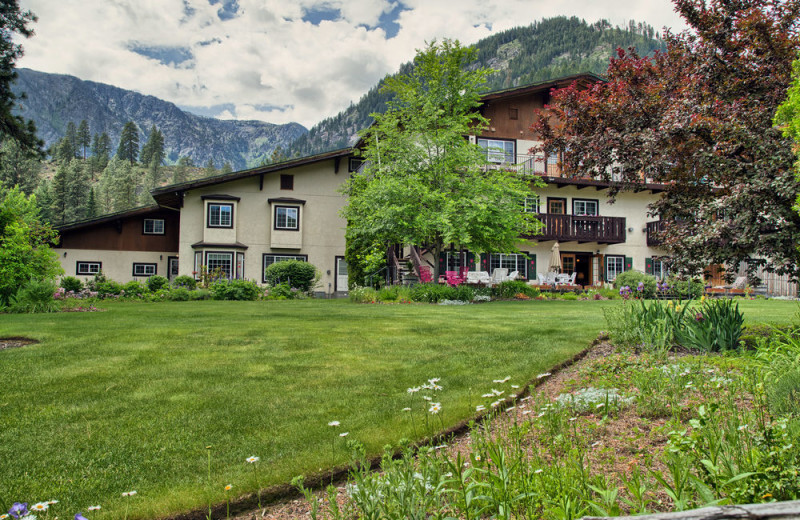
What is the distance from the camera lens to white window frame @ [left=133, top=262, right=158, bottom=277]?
28.3 m

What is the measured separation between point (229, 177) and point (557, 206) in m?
18.5

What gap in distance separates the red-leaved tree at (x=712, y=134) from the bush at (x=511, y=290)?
1197 centimetres

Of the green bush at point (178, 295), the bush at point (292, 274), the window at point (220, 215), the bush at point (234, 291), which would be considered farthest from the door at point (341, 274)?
the green bush at point (178, 295)

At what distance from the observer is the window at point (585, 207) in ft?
90.5

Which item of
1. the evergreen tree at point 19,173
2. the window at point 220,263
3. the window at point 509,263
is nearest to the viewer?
the window at point 220,263

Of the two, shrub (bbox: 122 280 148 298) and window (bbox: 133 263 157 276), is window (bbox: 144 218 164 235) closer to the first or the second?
window (bbox: 133 263 157 276)

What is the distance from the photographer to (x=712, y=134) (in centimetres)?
591

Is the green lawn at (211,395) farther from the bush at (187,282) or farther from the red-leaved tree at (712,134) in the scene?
the bush at (187,282)

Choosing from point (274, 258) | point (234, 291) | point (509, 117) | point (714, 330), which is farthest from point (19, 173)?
point (714, 330)

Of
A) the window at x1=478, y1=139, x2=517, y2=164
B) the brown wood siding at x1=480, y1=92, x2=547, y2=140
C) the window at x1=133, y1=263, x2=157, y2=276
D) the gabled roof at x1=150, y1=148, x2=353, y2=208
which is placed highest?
the brown wood siding at x1=480, y1=92, x2=547, y2=140

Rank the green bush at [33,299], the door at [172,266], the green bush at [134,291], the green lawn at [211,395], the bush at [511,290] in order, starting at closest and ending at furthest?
the green lawn at [211,395], the green bush at [33,299], the bush at [511,290], the green bush at [134,291], the door at [172,266]

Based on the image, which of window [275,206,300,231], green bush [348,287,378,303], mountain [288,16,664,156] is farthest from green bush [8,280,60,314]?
mountain [288,16,664,156]

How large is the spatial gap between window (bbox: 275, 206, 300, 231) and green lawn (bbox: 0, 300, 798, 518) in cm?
Answer: 1808

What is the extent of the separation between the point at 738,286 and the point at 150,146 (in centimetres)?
11411
